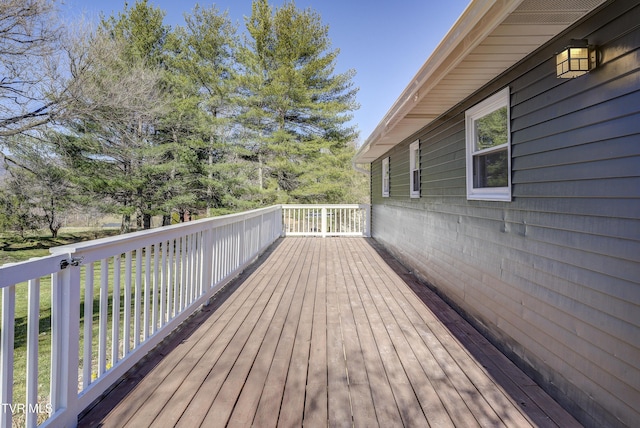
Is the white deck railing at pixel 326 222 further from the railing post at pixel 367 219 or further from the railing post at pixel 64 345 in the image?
the railing post at pixel 64 345

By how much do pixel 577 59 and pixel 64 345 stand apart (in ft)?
Result: 9.78

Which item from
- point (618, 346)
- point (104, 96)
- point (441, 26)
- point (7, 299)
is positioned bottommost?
point (618, 346)

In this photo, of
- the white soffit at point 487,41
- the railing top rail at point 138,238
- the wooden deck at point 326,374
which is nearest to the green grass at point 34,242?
the railing top rail at point 138,238

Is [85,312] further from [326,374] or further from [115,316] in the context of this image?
[326,374]

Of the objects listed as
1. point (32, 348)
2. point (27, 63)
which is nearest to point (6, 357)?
point (32, 348)

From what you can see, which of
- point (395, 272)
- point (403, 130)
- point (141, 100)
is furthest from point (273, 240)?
point (141, 100)

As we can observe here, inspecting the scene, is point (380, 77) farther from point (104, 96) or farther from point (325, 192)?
point (104, 96)

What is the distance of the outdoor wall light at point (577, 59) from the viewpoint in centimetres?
177

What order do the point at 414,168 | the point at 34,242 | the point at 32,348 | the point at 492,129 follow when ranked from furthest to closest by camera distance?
the point at 34,242 → the point at 414,168 → the point at 492,129 → the point at 32,348

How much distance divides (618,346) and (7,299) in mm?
2684

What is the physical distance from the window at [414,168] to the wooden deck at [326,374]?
7.05 feet

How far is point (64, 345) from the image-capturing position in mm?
1649

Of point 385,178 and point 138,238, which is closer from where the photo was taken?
point 138,238

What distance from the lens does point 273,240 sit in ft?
28.9
